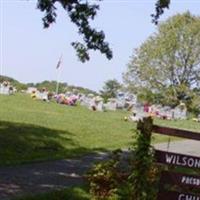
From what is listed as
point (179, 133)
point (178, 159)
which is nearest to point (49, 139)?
point (179, 133)

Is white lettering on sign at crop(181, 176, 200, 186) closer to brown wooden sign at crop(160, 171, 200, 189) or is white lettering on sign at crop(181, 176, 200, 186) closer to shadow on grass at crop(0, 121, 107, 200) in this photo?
A: brown wooden sign at crop(160, 171, 200, 189)

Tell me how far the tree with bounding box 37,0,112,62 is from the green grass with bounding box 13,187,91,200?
6.01 meters

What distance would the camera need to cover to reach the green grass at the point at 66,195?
9.64 metres

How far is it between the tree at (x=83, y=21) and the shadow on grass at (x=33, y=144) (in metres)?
2.32

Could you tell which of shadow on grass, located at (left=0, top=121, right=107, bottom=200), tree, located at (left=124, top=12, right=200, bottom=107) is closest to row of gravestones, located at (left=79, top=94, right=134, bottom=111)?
tree, located at (left=124, top=12, right=200, bottom=107)

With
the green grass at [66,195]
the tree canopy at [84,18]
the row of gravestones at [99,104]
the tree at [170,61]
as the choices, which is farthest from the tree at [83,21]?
the tree at [170,61]

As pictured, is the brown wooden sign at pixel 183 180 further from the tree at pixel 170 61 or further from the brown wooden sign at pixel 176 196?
the tree at pixel 170 61

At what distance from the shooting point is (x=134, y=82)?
232ft

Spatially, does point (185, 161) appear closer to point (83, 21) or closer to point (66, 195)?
point (66, 195)

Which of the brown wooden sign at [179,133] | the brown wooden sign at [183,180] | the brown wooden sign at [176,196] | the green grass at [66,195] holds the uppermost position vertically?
the brown wooden sign at [179,133]

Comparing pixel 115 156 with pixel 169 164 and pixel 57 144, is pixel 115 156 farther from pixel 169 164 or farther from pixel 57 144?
pixel 57 144

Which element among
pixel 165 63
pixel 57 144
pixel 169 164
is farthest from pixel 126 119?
pixel 165 63

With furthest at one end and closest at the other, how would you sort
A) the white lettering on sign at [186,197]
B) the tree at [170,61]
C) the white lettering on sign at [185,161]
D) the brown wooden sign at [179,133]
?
the tree at [170,61] → the brown wooden sign at [179,133] → the white lettering on sign at [185,161] → the white lettering on sign at [186,197]

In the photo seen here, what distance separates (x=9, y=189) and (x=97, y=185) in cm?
140
